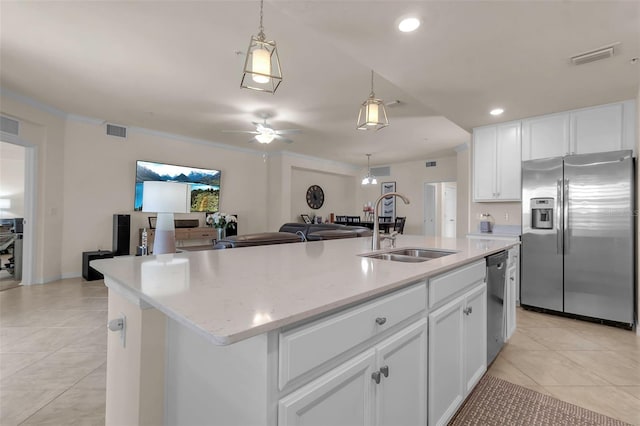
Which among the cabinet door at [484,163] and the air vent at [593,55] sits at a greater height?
the air vent at [593,55]

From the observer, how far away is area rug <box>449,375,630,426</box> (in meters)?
1.68

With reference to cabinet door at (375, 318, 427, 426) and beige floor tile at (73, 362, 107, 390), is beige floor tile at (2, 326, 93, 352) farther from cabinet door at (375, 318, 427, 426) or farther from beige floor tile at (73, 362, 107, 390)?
cabinet door at (375, 318, 427, 426)

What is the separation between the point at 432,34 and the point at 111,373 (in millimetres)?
2751

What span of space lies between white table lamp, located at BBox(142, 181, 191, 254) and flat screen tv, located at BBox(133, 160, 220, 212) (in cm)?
373

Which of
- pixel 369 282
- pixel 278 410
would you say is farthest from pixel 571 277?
pixel 278 410

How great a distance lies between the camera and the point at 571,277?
3.38 metres

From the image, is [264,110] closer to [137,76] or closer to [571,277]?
[137,76]

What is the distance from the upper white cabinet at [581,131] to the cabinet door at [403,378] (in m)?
3.72

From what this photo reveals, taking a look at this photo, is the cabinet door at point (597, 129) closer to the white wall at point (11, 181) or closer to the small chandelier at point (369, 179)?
the small chandelier at point (369, 179)

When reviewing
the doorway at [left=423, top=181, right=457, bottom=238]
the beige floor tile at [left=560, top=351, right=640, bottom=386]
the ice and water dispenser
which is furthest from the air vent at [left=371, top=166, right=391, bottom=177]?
the beige floor tile at [left=560, top=351, right=640, bottom=386]

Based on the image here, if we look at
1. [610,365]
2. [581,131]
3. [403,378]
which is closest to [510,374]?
[610,365]

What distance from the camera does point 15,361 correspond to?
2236 millimetres

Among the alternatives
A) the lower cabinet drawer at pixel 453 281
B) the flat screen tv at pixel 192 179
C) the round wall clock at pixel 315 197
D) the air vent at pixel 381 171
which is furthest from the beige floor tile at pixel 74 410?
the air vent at pixel 381 171

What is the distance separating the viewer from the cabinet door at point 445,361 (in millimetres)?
1357
